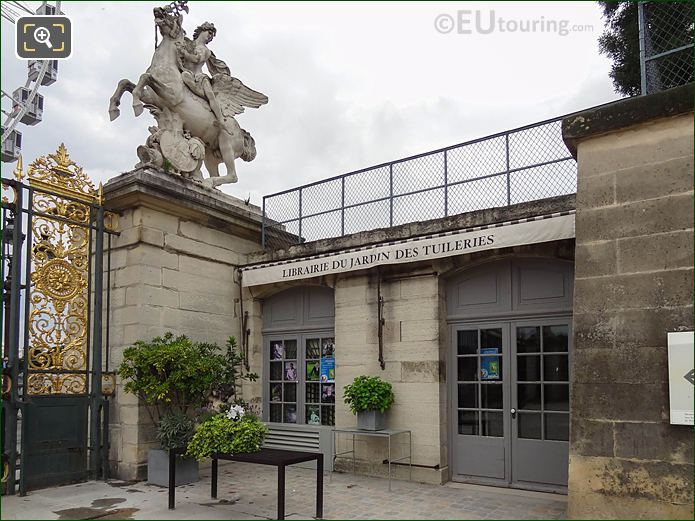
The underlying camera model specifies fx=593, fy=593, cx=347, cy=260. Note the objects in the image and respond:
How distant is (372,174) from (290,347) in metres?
3.01

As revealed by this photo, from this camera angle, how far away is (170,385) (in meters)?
7.55

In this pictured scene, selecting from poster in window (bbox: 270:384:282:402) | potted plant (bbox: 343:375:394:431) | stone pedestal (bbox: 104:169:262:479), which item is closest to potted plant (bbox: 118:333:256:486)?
stone pedestal (bbox: 104:169:262:479)

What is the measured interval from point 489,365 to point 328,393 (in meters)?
2.54

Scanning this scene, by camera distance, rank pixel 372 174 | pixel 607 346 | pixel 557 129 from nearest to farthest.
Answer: pixel 607 346
pixel 557 129
pixel 372 174

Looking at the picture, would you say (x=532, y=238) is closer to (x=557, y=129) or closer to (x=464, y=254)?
(x=464, y=254)

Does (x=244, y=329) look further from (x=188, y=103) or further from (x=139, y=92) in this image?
(x=139, y=92)

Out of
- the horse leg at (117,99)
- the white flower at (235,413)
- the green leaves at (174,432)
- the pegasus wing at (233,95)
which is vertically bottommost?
the green leaves at (174,432)

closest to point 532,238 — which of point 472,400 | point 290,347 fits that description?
point 472,400

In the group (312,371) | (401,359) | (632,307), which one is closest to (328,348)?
(312,371)

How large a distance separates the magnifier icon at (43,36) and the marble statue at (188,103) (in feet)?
3.61

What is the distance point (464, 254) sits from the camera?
24.6 ft

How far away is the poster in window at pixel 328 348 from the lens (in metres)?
8.89

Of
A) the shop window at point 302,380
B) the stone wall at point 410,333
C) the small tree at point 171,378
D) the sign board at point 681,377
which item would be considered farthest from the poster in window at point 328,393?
the sign board at point 681,377

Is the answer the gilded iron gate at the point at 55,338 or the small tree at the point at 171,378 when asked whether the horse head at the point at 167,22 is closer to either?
the gilded iron gate at the point at 55,338
